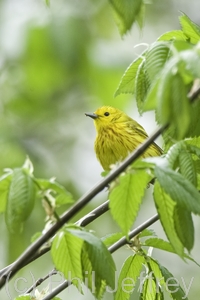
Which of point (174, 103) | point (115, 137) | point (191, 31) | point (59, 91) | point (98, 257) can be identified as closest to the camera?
point (174, 103)

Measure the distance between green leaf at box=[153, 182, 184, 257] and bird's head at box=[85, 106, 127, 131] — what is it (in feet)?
11.3

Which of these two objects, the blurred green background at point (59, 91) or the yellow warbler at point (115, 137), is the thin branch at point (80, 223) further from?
the yellow warbler at point (115, 137)

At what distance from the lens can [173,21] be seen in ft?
24.5

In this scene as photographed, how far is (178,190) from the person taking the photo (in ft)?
4.87

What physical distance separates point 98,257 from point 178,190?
0.28 meters

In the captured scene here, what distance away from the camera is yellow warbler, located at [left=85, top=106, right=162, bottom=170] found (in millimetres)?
4672

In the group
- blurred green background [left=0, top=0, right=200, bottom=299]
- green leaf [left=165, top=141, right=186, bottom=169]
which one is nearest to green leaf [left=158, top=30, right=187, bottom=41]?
green leaf [left=165, top=141, right=186, bottom=169]

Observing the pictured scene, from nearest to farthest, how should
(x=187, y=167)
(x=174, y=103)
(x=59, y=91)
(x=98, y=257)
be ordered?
(x=174, y=103), (x=98, y=257), (x=187, y=167), (x=59, y=91)

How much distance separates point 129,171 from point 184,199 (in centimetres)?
15

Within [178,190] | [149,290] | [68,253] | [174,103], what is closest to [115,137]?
[149,290]

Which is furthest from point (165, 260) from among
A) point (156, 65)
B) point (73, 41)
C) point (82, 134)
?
point (156, 65)

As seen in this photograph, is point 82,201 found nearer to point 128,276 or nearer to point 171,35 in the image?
point 128,276

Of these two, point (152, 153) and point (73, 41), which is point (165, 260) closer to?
point (152, 153)

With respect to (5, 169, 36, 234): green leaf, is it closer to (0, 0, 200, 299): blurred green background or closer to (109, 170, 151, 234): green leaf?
(109, 170, 151, 234): green leaf
